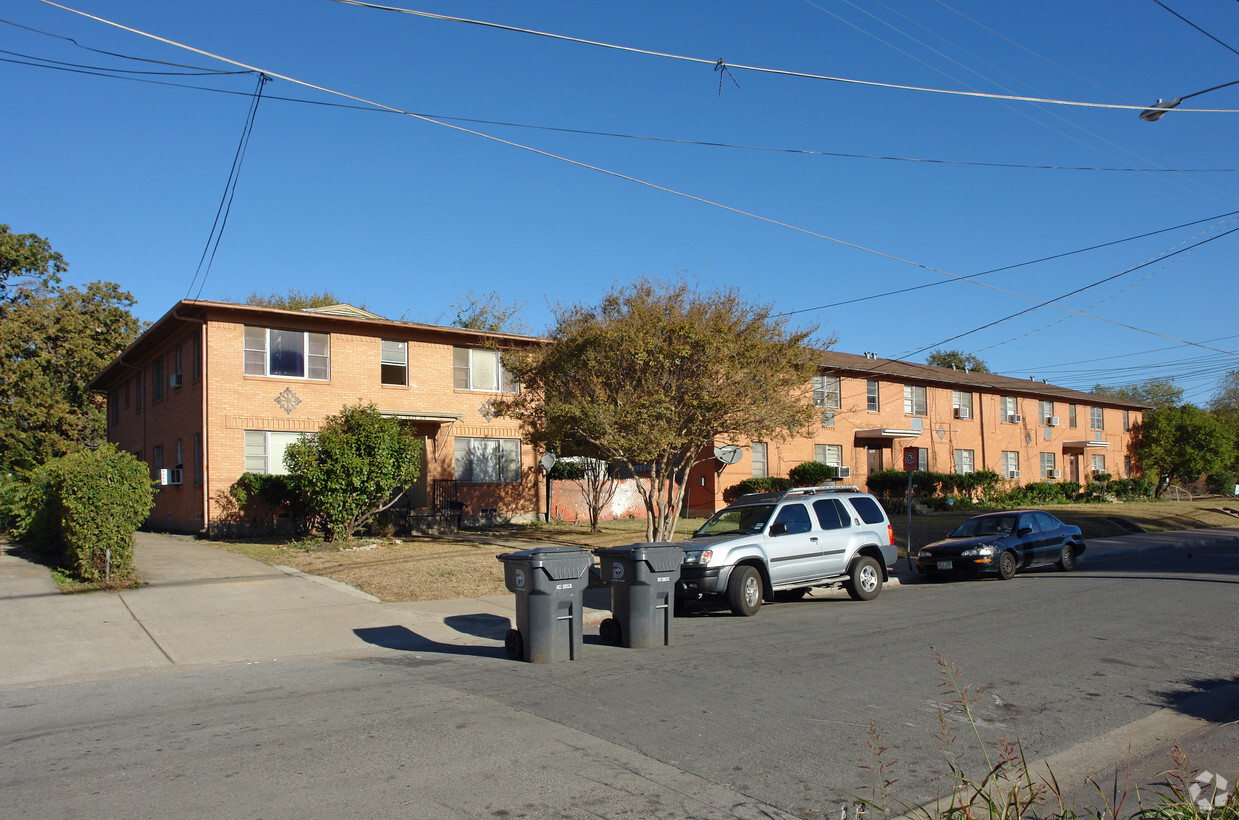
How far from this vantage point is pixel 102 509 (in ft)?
41.4

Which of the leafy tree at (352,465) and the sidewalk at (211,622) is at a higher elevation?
the leafy tree at (352,465)

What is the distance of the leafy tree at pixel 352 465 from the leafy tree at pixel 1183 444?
4311 centimetres

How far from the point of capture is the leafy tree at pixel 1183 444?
1758 inches

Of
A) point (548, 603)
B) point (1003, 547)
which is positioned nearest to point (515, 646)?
point (548, 603)

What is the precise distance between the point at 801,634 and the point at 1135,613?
4937 mm

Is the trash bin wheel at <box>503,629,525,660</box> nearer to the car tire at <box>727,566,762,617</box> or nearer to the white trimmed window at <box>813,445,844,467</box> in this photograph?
the car tire at <box>727,566,762,617</box>

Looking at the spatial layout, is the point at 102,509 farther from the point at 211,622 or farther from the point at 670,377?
the point at 670,377

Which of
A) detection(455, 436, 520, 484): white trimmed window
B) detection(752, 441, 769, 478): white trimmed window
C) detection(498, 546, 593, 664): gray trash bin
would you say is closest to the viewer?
detection(498, 546, 593, 664): gray trash bin

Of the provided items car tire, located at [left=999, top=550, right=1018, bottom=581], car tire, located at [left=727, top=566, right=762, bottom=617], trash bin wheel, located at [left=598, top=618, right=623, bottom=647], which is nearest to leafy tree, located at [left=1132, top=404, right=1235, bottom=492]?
car tire, located at [left=999, top=550, right=1018, bottom=581]

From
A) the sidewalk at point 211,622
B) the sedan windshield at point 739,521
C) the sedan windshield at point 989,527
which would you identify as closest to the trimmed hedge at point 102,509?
the sidewalk at point 211,622

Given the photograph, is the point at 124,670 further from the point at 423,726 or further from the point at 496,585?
the point at 496,585

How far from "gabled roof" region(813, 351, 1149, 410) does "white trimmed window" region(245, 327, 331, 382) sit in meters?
16.9

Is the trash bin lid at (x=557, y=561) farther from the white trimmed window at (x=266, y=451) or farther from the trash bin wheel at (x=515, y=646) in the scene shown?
the white trimmed window at (x=266, y=451)

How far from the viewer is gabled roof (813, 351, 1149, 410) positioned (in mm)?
35688
